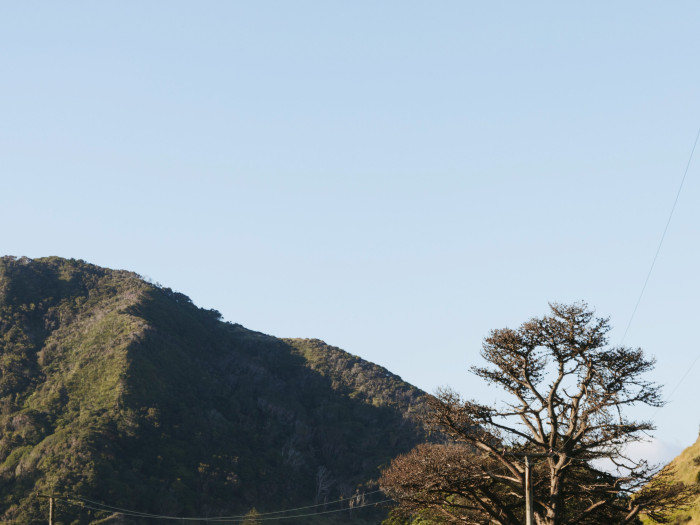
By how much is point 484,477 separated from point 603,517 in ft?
18.1

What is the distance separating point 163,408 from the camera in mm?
Answer: 114688

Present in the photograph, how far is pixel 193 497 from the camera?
102438 mm

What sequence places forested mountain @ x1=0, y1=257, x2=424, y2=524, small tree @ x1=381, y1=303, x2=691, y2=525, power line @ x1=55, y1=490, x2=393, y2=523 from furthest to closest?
forested mountain @ x1=0, y1=257, x2=424, y2=524 < power line @ x1=55, y1=490, x2=393, y2=523 < small tree @ x1=381, y1=303, x2=691, y2=525

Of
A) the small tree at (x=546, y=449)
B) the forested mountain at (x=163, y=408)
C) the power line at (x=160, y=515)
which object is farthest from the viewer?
the forested mountain at (x=163, y=408)

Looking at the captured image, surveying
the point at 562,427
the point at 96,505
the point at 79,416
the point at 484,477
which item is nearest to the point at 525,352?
Result: the point at 562,427

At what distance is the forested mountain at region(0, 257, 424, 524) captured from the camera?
9750 centimetres

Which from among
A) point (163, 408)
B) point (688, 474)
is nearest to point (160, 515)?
point (163, 408)

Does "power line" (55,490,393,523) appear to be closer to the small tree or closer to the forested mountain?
the forested mountain

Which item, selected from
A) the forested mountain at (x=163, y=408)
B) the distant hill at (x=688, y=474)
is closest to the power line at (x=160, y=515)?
the forested mountain at (x=163, y=408)

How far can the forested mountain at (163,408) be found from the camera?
320 ft

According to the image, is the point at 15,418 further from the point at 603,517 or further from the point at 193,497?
the point at 603,517

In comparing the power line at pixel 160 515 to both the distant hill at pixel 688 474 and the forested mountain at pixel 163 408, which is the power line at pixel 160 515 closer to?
the forested mountain at pixel 163 408

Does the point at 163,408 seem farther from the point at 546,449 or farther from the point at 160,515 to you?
the point at 546,449

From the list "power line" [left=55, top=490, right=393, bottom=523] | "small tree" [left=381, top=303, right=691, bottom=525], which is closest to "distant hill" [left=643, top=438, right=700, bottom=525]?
"small tree" [left=381, top=303, right=691, bottom=525]
